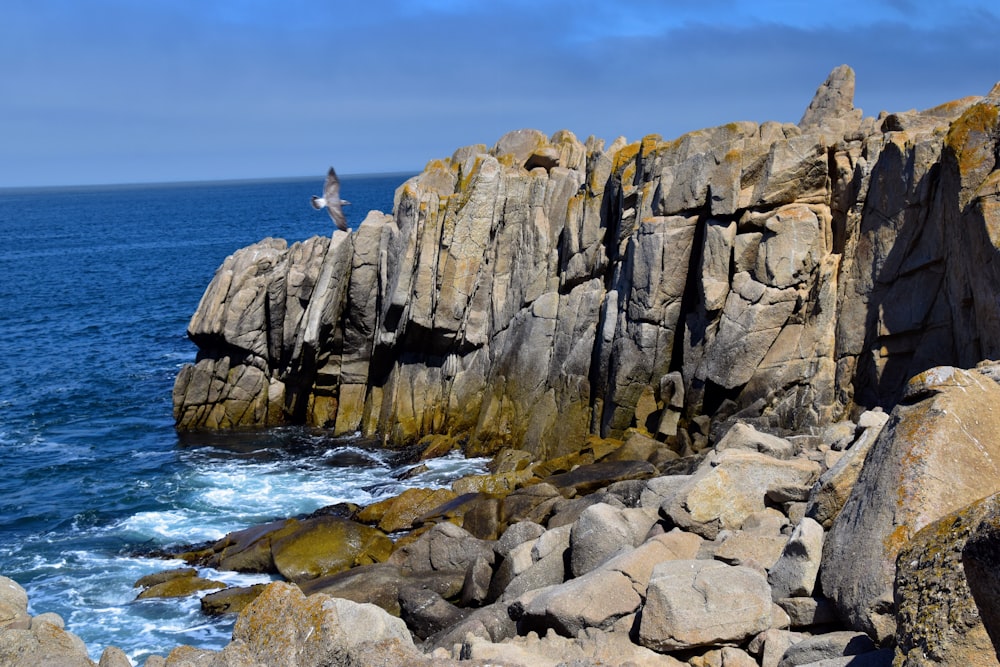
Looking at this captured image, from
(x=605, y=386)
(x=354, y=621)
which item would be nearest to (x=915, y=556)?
(x=354, y=621)

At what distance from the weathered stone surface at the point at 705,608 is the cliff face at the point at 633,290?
10.9 meters

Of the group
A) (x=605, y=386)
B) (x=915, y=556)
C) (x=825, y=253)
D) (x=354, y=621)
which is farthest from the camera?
(x=605, y=386)

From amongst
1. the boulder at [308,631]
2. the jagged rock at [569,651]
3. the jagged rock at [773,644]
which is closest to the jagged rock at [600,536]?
the jagged rock at [569,651]

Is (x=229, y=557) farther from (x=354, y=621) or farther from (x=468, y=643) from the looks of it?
(x=354, y=621)

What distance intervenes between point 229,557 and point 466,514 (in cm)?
640

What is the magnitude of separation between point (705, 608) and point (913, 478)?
3.09 m

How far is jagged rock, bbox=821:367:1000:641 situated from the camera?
1062 cm

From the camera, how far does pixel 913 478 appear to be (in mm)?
10805

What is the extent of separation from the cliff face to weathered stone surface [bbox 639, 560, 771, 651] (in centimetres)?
1089

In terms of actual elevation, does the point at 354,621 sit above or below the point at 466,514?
above

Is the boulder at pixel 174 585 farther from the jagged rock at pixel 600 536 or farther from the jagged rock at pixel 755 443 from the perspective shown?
the jagged rock at pixel 755 443

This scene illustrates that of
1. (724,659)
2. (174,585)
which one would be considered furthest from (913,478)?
(174,585)

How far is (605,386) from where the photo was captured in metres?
30.0

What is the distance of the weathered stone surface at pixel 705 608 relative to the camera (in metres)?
11.9
